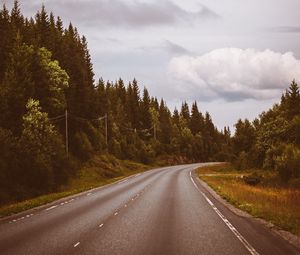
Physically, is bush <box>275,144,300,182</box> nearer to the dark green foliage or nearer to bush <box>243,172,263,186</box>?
the dark green foliage

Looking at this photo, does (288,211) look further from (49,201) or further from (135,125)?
(135,125)

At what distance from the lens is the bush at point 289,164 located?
45.0 metres

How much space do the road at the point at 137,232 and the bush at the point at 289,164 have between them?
77.5 feet

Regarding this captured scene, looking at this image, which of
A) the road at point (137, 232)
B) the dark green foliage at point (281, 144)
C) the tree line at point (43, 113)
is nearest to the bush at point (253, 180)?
the dark green foliage at point (281, 144)

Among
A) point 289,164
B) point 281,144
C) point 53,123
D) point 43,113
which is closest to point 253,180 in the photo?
point 289,164

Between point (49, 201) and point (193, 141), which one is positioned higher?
point (193, 141)

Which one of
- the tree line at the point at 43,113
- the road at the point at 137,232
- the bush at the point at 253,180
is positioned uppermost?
the tree line at the point at 43,113

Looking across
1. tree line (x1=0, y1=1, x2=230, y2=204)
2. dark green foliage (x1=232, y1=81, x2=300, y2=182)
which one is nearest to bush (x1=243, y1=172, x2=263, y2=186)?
dark green foliage (x1=232, y1=81, x2=300, y2=182)

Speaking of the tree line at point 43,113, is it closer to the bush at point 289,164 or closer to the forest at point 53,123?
the forest at point 53,123

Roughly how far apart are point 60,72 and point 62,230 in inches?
2143

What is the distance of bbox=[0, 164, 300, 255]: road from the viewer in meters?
12.4

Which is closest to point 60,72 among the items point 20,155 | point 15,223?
point 20,155

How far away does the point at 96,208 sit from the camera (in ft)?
79.4

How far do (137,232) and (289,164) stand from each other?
109 feet
